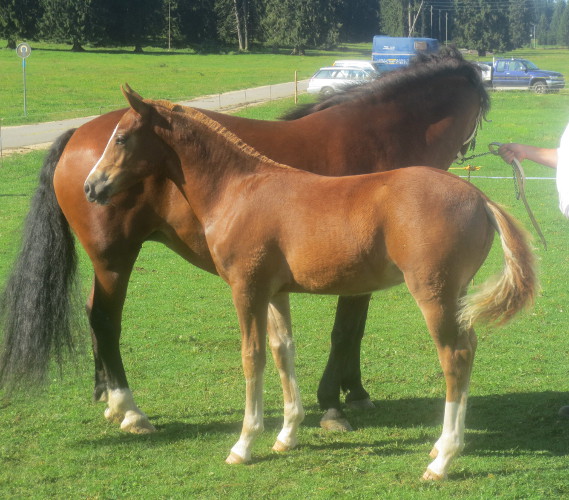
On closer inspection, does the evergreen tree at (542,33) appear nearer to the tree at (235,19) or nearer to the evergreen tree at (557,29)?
the evergreen tree at (557,29)

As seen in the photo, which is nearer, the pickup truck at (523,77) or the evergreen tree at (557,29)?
the pickup truck at (523,77)

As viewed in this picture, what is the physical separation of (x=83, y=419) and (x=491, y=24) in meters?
86.0

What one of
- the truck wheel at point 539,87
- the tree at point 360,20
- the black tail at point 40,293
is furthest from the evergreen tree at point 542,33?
the black tail at point 40,293

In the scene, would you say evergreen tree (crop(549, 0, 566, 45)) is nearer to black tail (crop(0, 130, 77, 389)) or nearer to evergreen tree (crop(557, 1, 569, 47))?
evergreen tree (crop(557, 1, 569, 47))

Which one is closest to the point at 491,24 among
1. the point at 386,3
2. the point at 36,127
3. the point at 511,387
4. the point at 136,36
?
the point at 386,3

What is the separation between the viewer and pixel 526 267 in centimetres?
399

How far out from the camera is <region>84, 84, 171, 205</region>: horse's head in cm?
445

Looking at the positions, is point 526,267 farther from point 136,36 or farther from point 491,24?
point 491,24

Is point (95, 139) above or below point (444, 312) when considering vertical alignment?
above

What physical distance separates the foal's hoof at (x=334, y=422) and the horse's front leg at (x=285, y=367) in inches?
15.3

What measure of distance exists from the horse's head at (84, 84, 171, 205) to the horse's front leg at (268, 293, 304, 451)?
3.74ft

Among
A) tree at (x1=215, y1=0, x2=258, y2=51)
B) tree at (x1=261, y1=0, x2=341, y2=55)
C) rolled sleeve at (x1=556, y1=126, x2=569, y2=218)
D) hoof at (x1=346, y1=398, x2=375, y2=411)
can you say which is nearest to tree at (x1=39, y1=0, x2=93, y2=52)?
tree at (x1=215, y1=0, x2=258, y2=51)

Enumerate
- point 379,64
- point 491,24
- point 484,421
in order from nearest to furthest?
point 484,421 → point 379,64 → point 491,24

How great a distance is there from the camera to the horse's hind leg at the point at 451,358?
4.04 metres
